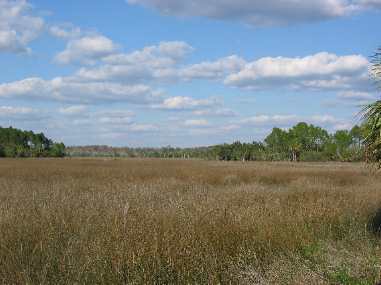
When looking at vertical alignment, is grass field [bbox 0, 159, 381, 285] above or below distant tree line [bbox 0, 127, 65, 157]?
below

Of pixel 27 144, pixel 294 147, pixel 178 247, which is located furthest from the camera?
pixel 27 144

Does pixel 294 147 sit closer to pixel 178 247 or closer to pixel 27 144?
pixel 27 144

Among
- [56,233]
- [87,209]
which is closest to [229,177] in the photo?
[87,209]

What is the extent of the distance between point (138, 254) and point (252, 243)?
1.90 m

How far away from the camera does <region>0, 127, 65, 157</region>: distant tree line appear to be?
89.9 metres

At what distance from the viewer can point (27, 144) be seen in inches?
3893

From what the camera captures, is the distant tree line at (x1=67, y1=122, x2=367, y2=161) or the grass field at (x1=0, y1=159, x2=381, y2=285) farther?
the distant tree line at (x1=67, y1=122, x2=367, y2=161)

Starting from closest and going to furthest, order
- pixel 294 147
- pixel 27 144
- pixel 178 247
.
→ pixel 178 247 < pixel 294 147 < pixel 27 144

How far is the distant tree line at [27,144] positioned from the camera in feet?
295

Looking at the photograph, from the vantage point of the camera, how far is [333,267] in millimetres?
5438

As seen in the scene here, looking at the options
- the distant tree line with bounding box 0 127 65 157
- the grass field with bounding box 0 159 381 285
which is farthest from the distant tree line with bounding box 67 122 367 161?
the grass field with bounding box 0 159 381 285

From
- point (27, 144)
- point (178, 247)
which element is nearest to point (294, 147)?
point (27, 144)

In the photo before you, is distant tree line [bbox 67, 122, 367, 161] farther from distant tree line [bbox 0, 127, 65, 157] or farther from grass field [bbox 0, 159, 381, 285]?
grass field [bbox 0, 159, 381, 285]

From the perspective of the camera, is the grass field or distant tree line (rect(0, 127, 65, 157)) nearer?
the grass field
